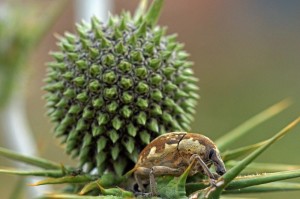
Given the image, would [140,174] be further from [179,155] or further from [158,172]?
[179,155]

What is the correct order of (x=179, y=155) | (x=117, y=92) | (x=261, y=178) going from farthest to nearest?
1. (x=117, y=92)
2. (x=179, y=155)
3. (x=261, y=178)

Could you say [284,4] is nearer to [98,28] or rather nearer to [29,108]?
[29,108]

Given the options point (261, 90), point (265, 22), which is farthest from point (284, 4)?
point (261, 90)

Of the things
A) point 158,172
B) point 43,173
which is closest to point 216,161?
point 158,172

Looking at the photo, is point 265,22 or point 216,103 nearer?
point 216,103

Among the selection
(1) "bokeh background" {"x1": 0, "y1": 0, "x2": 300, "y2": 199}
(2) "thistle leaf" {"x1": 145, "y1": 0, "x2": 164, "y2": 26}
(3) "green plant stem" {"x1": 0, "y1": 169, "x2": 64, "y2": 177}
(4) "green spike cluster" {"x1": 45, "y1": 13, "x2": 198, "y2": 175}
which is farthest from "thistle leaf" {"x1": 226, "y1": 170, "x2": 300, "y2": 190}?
(1) "bokeh background" {"x1": 0, "y1": 0, "x2": 300, "y2": 199}

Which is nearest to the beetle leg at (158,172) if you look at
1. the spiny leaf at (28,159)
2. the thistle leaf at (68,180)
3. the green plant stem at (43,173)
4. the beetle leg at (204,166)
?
the beetle leg at (204,166)

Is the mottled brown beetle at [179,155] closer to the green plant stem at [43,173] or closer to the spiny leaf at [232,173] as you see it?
the spiny leaf at [232,173]
